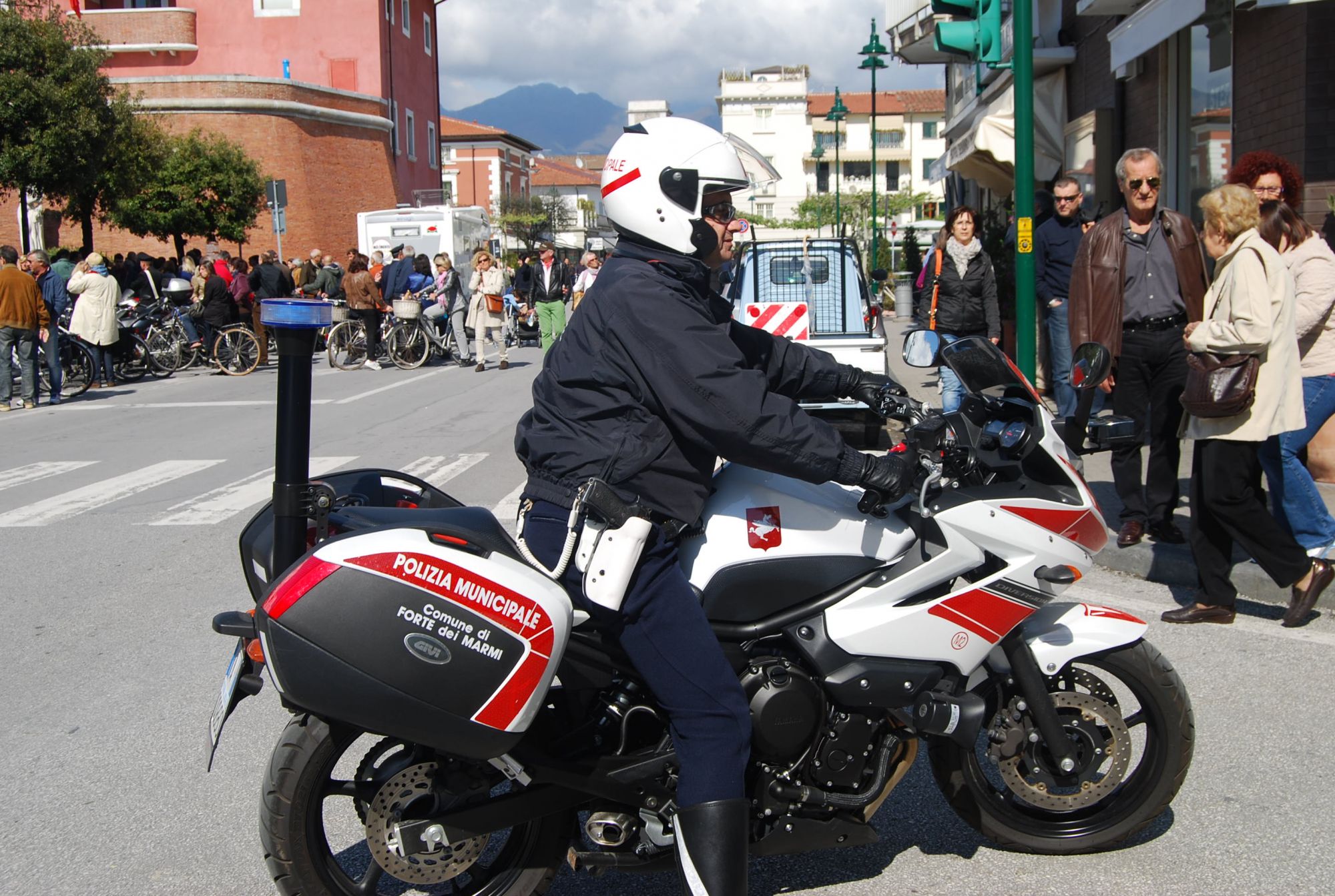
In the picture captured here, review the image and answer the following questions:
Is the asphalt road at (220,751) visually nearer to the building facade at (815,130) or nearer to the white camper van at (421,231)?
the white camper van at (421,231)

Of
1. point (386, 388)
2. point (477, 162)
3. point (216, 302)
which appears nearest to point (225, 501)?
point (386, 388)

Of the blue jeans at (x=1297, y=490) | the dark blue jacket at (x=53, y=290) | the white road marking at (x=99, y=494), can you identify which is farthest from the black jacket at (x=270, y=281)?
the blue jeans at (x=1297, y=490)

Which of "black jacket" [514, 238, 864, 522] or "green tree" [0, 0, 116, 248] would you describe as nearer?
"black jacket" [514, 238, 864, 522]

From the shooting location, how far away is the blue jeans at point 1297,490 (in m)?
5.46

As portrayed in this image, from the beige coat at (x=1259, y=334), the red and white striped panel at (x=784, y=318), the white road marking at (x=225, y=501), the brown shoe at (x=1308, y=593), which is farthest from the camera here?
the red and white striped panel at (x=784, y=318)

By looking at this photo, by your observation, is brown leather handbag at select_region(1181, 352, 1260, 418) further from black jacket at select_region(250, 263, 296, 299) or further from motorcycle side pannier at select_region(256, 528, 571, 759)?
black jacket at select_region(250, 263, 296, 299)

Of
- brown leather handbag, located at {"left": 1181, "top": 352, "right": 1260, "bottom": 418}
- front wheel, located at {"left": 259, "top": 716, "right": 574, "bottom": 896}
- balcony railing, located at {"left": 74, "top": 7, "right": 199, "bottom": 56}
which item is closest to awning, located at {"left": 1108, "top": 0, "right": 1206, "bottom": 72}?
brown leather handbag, located at {"left": 1181, "top": 352, "right": 1260, "bottom": 418}

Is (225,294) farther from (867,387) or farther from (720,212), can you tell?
(720,212)

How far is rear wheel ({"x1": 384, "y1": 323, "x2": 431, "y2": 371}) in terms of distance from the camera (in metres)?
20.1

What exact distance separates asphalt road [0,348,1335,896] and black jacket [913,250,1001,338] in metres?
3.89

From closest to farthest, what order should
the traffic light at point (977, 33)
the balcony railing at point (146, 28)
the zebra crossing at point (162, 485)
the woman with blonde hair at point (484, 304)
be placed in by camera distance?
the zebra crossing at point (162, 485), the traffic light at point (977, 33), the woman with blonde hair at point (484, 304), the balcony railing at point (146, 28)

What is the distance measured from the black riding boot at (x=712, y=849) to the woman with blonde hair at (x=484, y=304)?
653 inches

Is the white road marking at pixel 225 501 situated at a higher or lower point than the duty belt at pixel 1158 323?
lower

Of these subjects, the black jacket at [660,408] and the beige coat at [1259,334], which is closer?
the black jacket at [660,408]
